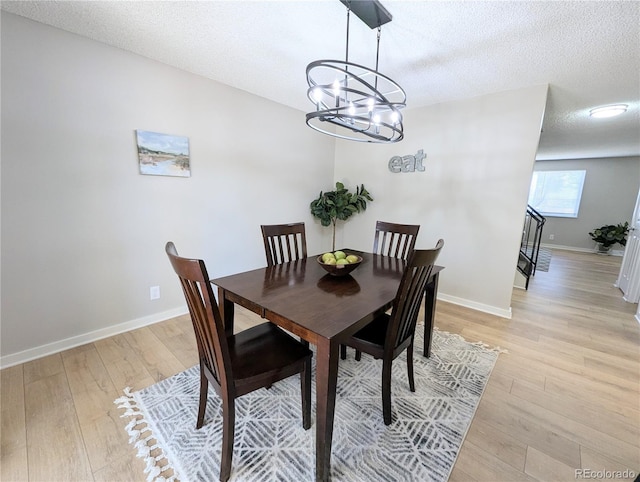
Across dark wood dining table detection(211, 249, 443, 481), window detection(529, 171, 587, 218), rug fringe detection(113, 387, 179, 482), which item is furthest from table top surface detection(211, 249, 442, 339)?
window detection(529, 171, 587, 218)

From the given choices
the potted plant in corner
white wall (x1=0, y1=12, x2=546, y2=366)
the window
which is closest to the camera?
white wall (x1=0, y1=12, x2=546, y2=366)

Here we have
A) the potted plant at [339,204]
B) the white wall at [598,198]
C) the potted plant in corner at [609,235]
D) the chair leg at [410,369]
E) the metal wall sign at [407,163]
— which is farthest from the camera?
the white wall at [598,198]

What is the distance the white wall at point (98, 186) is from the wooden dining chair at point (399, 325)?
2035mm

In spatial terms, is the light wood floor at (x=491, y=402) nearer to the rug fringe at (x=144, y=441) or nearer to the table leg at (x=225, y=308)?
the rug fringe at (x=144, y=441)

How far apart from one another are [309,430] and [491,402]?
1157 millimetres

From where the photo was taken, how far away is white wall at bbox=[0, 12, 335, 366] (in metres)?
1.77

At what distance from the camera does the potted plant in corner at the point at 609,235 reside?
228 inches

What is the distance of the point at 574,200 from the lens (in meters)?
6.69

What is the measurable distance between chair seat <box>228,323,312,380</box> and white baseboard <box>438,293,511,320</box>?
2.49 m

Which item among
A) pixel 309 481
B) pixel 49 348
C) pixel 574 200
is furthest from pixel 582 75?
pixel 574 200

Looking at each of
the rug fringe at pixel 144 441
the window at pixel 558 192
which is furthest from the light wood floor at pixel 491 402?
the window at pixel 558 192

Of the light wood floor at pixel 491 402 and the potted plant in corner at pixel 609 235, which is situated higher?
the potted plant in corner at pixel 609 235

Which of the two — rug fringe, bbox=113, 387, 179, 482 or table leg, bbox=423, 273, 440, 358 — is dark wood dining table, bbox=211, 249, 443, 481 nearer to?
table leg, bbox=423, 273, 440, 358

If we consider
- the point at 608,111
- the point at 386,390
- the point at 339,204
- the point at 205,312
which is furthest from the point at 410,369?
the point at 608,111
